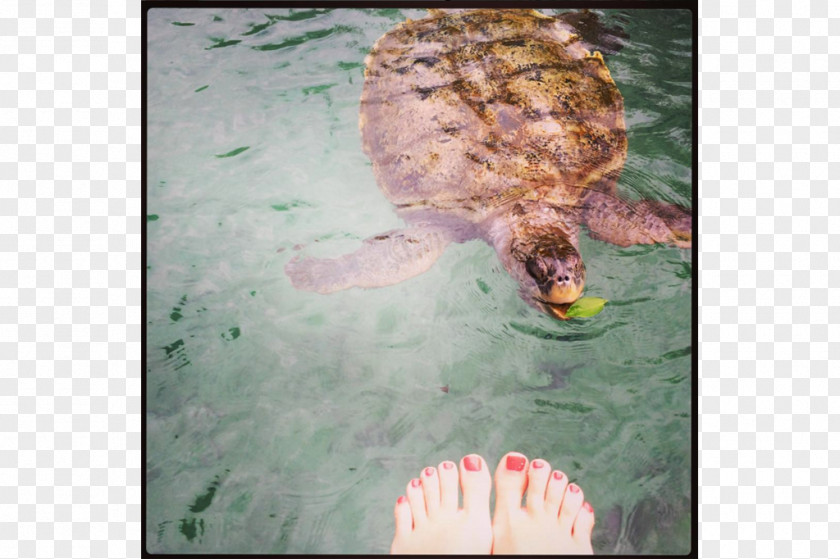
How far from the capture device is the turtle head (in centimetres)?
101

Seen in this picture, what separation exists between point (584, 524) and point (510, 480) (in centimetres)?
22

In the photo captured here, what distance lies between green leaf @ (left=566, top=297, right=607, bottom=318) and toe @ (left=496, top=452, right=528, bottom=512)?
388mm

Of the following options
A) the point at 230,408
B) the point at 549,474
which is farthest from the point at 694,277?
the point at 230,408

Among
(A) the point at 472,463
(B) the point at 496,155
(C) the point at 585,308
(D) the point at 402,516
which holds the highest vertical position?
(B) the point at 496,155

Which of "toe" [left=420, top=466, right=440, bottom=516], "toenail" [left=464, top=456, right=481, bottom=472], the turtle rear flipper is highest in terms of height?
the turtle rear flipper

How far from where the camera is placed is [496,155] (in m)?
1.06

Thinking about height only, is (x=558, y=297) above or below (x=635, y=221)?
below

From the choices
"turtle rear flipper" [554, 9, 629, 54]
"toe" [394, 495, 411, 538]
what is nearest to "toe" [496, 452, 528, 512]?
"toe" [394, 495, 411, 538]

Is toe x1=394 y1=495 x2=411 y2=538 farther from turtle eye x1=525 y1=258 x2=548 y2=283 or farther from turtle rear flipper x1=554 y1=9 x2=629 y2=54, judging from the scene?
turtle rear flipper x1=554 y1=9 x2=629 y2=54

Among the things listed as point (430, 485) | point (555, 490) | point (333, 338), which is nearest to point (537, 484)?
point (555, 490)

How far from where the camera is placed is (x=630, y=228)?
104 cm

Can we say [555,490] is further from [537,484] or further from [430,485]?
[430,485]

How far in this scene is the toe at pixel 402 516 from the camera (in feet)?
3.36

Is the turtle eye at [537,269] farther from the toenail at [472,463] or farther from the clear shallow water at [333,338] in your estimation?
the toenail at [472,463]
